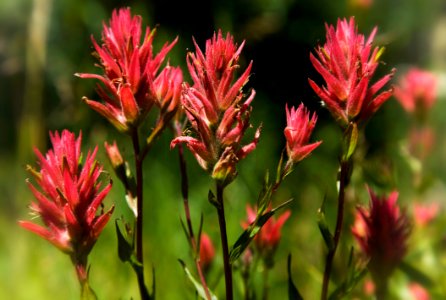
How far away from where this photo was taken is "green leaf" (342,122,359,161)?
0.51 m

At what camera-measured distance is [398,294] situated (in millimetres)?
927

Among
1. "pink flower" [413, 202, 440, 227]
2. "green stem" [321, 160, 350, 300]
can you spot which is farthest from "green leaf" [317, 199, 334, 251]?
"pink flower" [413, 202, 440, 227]

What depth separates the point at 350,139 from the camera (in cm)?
51

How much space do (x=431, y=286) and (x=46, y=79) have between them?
3.00 metres

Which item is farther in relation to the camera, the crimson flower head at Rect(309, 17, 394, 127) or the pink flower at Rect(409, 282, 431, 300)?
the pink flower at Rect(409, 282, 431, 300)

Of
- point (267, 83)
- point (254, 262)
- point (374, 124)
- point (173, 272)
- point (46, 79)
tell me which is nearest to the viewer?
point (254, 262)

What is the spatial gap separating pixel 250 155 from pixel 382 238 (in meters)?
1.34

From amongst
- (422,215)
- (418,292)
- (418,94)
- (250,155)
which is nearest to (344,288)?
(418,292)

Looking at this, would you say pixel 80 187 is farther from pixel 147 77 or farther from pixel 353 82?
pixel 353 82

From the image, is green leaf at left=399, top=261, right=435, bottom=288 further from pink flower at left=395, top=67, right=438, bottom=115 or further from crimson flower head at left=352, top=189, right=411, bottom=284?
pink flower at left=395, top=67, right=438, bottom=115

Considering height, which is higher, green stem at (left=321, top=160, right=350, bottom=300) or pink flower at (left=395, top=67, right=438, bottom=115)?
pink flower at (left=395, top=67, right=438, bottom=115)

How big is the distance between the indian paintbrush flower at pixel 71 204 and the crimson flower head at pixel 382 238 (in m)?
0.25

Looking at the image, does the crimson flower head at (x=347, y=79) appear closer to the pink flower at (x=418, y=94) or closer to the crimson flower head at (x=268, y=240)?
the crimson flower head at (x=268, y=240)

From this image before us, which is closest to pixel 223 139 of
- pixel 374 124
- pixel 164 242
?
pixel 164 242
